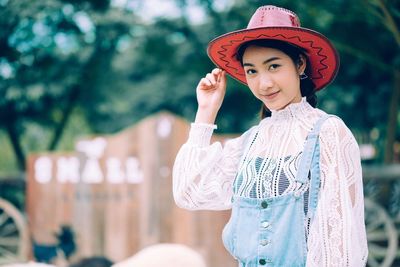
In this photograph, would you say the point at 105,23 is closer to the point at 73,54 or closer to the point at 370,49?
the point at 73,54

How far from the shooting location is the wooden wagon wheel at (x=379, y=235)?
5.83 meters

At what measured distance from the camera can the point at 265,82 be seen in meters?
1.80

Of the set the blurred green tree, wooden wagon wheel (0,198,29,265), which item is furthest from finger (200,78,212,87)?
the blurred green tree

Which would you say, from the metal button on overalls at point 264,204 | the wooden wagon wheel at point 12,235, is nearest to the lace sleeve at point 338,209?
the metal button on overalls at point 264,204

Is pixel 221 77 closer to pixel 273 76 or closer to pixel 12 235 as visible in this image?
pixel 273 76

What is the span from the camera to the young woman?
1649mm

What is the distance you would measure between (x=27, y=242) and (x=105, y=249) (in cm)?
68

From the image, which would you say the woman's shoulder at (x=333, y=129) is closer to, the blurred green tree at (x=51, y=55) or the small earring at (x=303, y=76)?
the small earring at (x=303, y=76)

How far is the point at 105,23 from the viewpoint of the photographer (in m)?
7.65

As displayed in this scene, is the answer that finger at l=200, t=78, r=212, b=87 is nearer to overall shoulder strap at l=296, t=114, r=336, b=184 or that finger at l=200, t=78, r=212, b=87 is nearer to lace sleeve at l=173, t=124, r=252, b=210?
lace sleeve at l=173, t=124, r=252, b=210

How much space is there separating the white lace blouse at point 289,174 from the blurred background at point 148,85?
2.19 metres

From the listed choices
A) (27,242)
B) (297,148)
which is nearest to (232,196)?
(297,148)

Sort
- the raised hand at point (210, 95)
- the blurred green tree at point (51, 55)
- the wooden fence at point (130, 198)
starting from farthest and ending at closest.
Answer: the blurred green tree at point (51, 55), the wooden fence at point (130, 198), the raised hand at point (210, 95)

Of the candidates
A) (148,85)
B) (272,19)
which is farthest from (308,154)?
(148,85)
